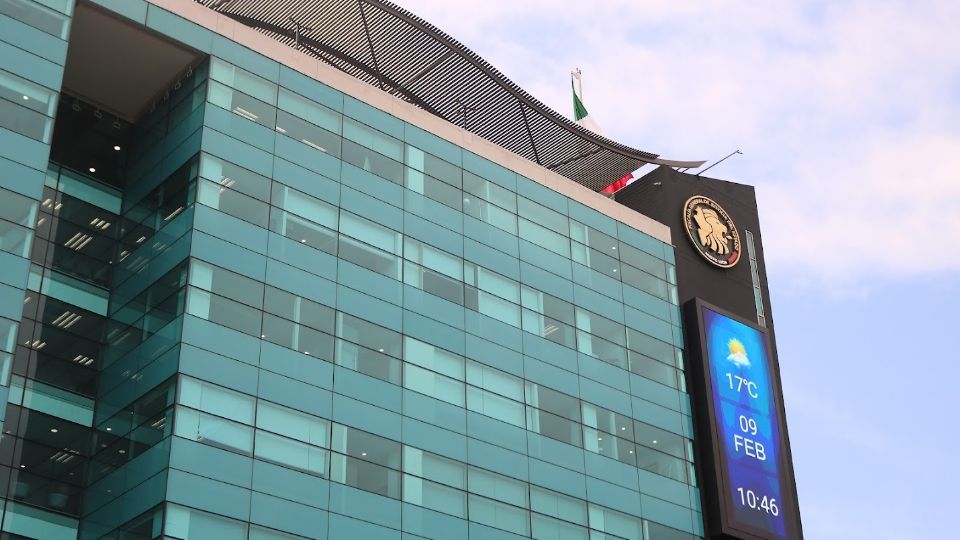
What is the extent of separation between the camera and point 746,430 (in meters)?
68.1

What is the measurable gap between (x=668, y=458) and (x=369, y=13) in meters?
26.4

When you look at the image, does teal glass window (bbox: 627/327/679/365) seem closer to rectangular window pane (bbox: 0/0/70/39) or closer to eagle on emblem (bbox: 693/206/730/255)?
eagle on emblem (bbox: 693/206/730/255)

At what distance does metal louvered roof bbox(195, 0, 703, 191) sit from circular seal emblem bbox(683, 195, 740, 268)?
3575 millimetres

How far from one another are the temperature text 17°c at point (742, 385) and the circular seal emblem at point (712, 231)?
7470mm

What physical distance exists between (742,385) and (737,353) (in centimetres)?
A: 200

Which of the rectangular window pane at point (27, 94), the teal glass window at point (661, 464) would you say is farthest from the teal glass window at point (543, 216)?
the rectangular window pane at point (27, 94)

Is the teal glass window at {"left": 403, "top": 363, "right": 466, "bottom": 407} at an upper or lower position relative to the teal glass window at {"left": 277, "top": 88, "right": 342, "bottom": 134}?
lower

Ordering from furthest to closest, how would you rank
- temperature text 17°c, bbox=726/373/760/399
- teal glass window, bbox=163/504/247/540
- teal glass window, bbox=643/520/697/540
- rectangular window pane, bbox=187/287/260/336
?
temperature text 17°c, bbox=726/373/760/399 < teal glass window, bbox=643/520/697/540 < rectangular window pane, bbox=187/287/260/336 < teal glass window, bbox=163/504/247/540

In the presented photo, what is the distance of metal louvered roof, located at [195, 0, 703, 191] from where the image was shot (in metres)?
65.6

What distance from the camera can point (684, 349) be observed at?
69.1m

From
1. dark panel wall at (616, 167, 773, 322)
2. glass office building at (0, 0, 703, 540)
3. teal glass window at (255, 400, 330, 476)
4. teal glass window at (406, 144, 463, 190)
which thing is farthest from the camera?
dark panel wall at (616, 167, 773, 322)

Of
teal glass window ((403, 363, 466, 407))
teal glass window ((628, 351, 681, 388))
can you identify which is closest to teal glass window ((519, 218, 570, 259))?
teal glass window ((628, 351, 681, 388))

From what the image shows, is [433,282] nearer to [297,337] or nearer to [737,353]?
[297,337]

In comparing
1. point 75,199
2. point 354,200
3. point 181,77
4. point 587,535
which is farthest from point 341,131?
point 587,535
